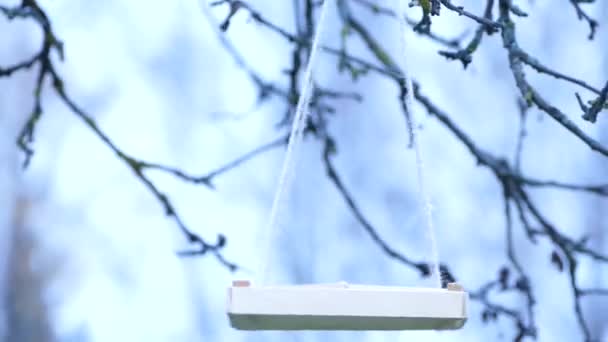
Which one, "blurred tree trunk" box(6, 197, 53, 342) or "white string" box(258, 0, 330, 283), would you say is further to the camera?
"blurred tree trunk" box(6, 197, 53, 342)

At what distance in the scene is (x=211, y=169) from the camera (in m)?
1.81

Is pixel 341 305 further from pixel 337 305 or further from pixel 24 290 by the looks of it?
pixel 24 290

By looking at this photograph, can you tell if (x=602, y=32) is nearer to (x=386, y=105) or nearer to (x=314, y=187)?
(x=386, y=105)

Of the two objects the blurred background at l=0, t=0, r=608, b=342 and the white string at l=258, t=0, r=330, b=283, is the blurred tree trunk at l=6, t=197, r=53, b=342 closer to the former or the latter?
the blurred background at l=0, t=0, r=608, b=342

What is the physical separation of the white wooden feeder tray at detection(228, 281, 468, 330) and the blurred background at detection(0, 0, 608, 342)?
0.97 m

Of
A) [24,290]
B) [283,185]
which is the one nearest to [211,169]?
[24,290]

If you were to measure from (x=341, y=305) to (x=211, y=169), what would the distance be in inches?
42.4

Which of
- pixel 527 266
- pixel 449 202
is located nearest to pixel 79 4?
pixel 449 202

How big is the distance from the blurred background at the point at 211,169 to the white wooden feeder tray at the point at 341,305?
3.20 ft

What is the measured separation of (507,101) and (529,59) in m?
0.93

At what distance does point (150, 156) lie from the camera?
1.82 m

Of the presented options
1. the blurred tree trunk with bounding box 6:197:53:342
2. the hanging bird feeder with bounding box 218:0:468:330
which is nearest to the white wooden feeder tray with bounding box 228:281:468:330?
the hanging bird feeder with bounding box 218:0:468:330

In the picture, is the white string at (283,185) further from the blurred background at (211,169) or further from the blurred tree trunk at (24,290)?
the blurred tree trunk at (24,290)

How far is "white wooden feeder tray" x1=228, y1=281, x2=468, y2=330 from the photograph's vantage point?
0.74m
